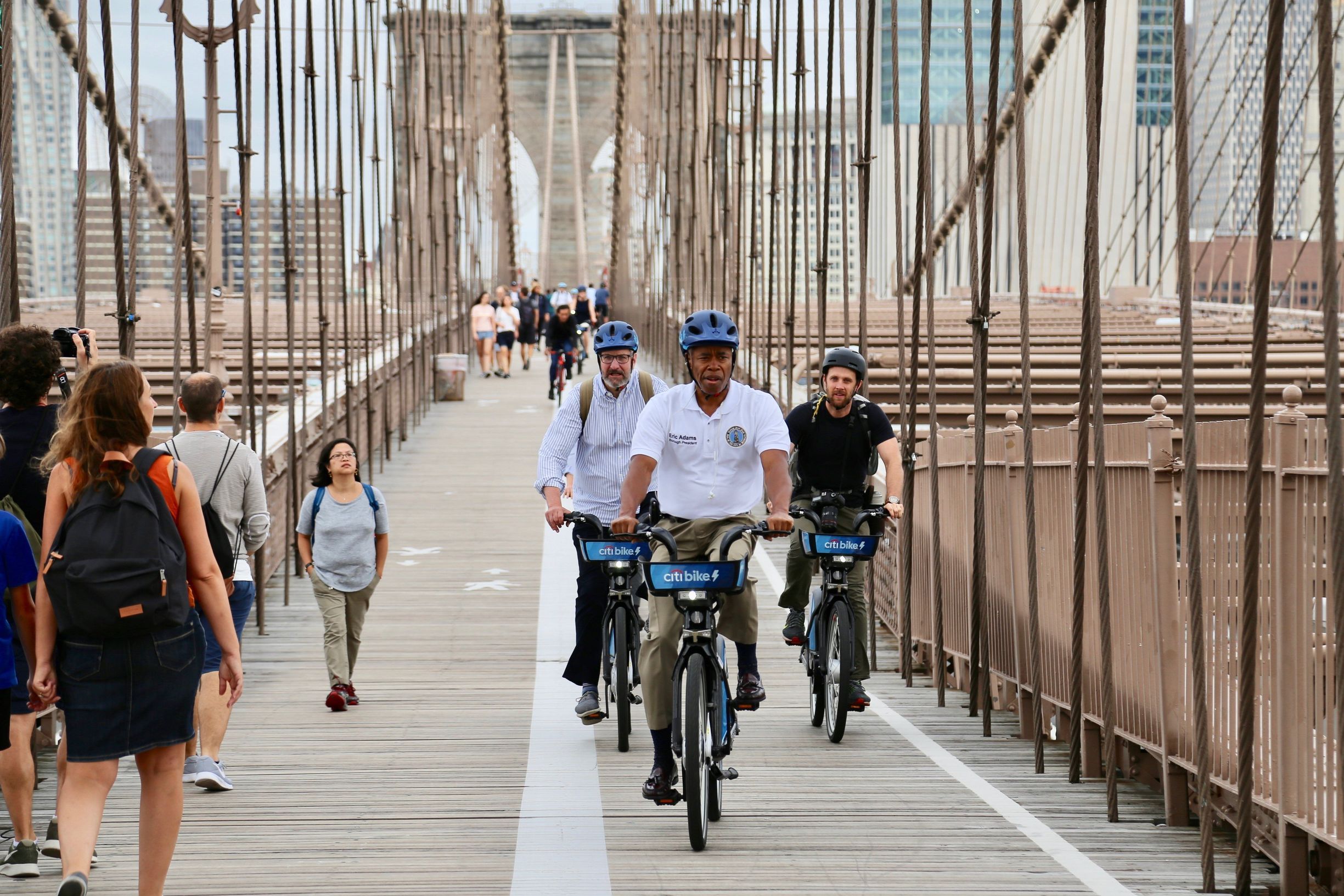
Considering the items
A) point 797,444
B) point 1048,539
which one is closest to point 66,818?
point 797,444

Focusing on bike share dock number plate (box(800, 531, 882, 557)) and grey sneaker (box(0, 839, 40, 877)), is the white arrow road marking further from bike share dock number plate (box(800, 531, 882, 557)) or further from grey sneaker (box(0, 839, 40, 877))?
grey sneaker (box(0, 839, 40, 877))

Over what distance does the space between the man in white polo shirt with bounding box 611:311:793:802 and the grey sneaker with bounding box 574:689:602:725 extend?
1367 mm

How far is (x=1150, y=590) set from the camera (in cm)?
573

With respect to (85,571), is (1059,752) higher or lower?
lower

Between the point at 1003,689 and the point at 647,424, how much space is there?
10.2 feet

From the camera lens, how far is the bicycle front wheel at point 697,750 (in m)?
5.00

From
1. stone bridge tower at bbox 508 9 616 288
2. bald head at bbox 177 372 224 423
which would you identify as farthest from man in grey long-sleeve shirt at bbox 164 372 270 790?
stone bridge tower at bbox 508 9 616 288

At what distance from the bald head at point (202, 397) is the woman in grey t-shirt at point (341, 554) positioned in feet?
5.81

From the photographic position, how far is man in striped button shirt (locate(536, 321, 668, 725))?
6.87 meters

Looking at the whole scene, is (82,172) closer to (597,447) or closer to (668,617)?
(597,447)

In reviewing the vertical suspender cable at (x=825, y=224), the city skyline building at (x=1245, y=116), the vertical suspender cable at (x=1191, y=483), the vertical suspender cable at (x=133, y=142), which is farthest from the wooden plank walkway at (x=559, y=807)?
the city skyline building at (x=1245, y=116)

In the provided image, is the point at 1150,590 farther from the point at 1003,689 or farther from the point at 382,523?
the point at 382,523

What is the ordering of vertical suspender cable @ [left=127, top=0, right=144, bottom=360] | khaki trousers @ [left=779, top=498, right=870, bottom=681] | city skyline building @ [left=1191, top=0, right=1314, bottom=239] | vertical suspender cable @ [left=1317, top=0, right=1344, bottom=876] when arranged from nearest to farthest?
vertical suspender cable @ [left=1317, top=0, right=1344, bottom=876] → khaki trousers @ [left=779, top=498, right=870, bottom=681] → vertical suspender cable @ [left=127, top=0, right=144, bottom=360] → city skyline building @ [left=1191, top=0, right=1314, bottom=239]

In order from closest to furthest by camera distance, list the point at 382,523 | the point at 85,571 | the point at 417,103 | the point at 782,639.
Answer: the point at 85,571 < the point at 382,523 < the point at 782,639 < the point at 417,103
